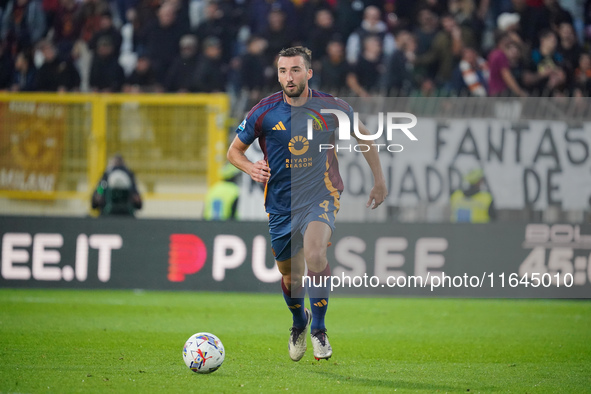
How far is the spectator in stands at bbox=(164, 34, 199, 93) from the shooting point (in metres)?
14.3

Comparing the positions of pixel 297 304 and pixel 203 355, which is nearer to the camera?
pixel 203 355

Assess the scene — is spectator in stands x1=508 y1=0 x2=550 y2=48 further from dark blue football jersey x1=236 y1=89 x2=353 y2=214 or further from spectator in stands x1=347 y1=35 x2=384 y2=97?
dark blue football jersey x1=236 y1=89 x2=353 y2=214

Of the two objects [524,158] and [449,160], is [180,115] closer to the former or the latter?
[449,160]

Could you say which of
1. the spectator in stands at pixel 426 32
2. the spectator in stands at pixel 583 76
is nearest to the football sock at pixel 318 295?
the spectator in stands at pixel 583 76

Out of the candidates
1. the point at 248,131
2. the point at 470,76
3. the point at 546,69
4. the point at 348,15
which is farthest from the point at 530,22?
the point at 248,131

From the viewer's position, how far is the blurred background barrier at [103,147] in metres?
13.5

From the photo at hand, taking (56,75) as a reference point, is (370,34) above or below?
above

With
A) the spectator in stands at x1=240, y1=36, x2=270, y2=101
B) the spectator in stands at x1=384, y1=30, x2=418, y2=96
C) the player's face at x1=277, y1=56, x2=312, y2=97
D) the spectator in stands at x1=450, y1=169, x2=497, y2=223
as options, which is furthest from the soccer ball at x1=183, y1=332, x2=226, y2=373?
the spectator in stands at x1=240, y1=36, x2=270, y2=101

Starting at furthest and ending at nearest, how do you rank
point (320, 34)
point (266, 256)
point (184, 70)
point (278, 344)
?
point (320, 34), point (184, 70), point (266, 256), point (278, 344)

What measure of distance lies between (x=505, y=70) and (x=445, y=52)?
1.15 metres

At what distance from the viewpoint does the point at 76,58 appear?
597 inches

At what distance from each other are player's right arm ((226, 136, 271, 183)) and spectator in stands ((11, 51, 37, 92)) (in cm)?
906

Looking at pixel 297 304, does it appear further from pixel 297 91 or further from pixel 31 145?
pixel 31 145

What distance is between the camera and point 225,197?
13.1 meters
